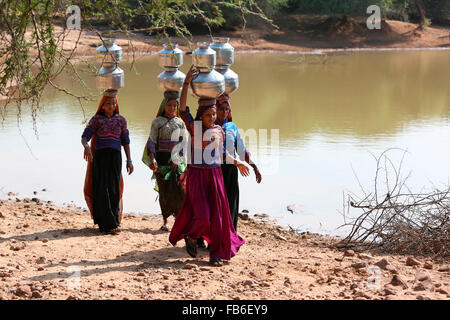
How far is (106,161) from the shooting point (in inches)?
223

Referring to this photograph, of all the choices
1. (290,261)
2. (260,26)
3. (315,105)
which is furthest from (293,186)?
(260,26)

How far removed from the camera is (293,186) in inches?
324

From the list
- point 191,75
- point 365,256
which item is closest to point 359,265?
point 365,256

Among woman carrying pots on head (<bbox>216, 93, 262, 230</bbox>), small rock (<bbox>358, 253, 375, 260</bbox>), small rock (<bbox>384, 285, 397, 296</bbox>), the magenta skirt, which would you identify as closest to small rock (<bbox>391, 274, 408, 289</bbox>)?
small rock (<bbox>384, 285, 397, 296</bbox>)

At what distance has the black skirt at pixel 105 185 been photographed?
5.66m

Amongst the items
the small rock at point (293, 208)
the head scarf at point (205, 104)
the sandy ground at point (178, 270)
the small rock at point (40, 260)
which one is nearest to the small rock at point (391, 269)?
the sandy ground at point (178, 270)

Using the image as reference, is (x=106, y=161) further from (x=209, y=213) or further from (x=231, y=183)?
(x=209, y=213)

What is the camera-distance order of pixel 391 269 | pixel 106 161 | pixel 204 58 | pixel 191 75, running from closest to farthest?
pixel 391 269
pixel 191 75
pixel 204 58
pixel 106 161

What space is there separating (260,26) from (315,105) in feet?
53.5

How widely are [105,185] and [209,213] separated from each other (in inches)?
53.7

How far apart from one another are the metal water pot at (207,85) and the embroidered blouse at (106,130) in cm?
124

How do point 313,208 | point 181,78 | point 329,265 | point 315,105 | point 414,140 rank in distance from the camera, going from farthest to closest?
point 315,105
point 414,140
point 313,208
point 181,78
point 329,265

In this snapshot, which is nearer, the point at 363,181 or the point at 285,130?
the point at 363,181
